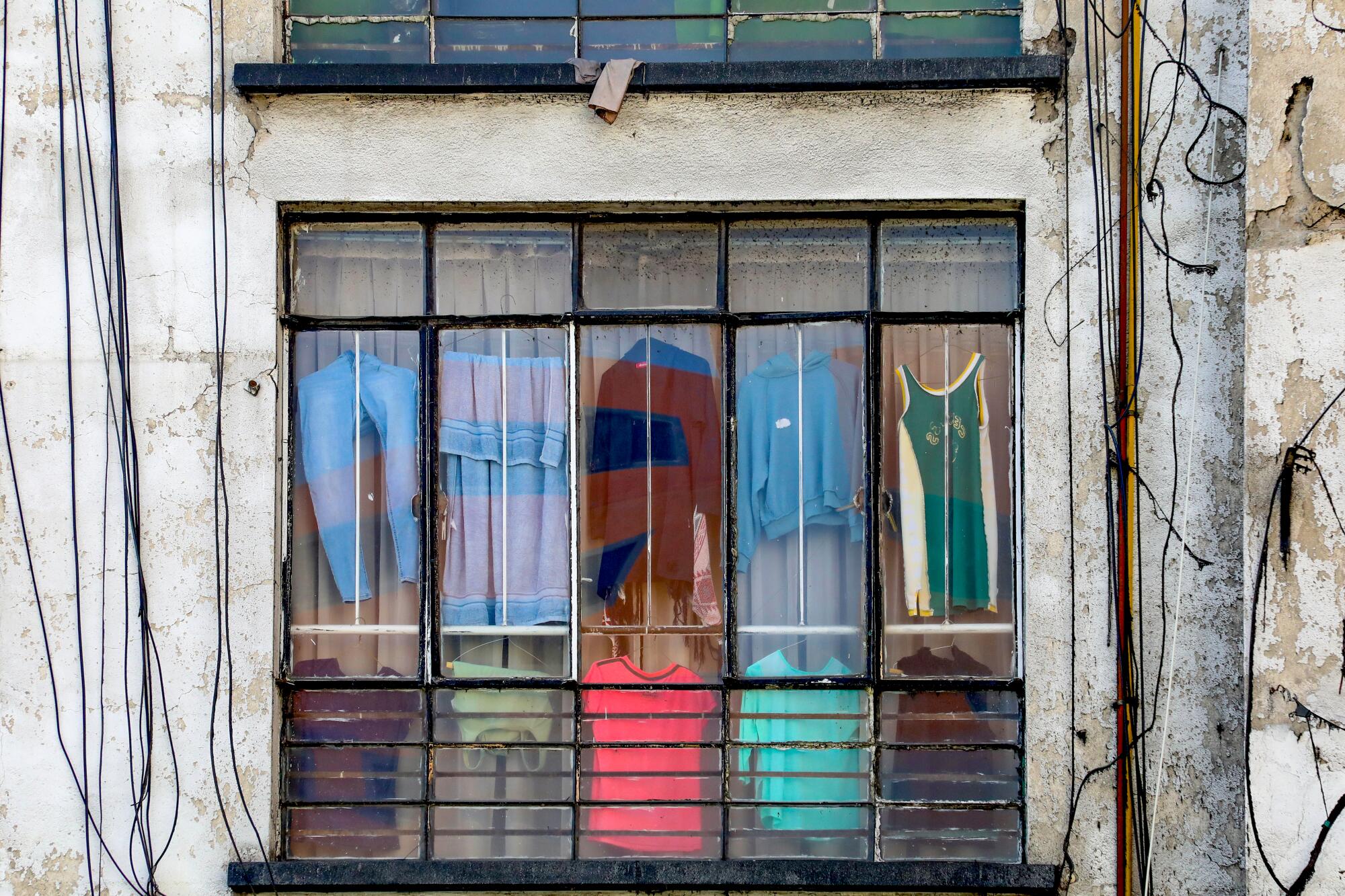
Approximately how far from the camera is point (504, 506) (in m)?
5.04

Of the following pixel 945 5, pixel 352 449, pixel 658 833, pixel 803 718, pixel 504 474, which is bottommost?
pixel 658 833

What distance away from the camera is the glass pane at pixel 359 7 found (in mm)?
5180

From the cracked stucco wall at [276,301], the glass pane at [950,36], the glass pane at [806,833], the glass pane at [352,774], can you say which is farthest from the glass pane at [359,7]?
the glass pane at [806,833]

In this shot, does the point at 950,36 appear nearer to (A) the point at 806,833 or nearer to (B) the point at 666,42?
(B) the point at 666,42

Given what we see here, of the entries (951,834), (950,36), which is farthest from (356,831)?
(950,36)

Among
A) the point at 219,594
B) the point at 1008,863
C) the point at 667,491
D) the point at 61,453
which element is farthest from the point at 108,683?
the point at 1008,863

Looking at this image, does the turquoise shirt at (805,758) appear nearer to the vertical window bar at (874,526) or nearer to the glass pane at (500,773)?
the vertical window bar at (874,526)

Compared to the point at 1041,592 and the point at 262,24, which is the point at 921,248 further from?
the point at 262,24

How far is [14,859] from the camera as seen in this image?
4.76 meters

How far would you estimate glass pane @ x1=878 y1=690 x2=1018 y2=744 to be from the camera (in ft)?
16.0

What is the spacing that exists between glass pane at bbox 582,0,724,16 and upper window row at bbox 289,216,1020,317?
0.93 metres

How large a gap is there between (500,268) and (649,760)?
2180 millimetres

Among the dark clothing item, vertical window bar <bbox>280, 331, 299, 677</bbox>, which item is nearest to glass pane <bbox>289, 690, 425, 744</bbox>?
vertical window bar <bbox>280, 331, 299, 677</bbox>

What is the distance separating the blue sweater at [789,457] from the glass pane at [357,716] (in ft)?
4.96
